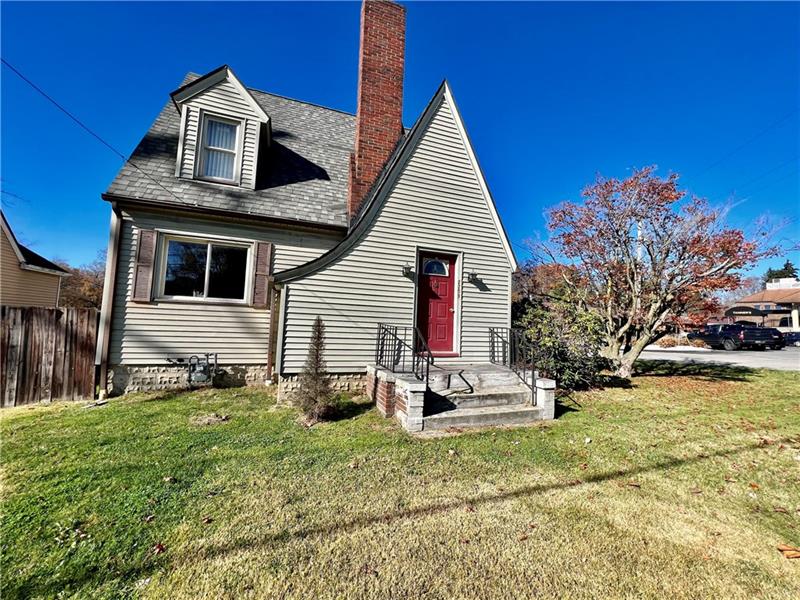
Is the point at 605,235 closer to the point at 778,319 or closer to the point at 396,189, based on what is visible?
the point at 396,189

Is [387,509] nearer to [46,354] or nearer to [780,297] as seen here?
[46,354]

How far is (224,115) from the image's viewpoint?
7906 millimetres

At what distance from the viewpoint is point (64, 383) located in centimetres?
650

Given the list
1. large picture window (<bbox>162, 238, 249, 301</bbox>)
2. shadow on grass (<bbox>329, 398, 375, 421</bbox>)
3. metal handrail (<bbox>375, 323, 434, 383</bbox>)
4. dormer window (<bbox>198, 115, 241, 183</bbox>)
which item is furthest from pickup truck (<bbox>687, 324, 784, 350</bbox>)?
dormer window (<bbox>198, 115, 241, 183</bbox>)

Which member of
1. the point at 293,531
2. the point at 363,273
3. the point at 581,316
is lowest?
the point at 293,531

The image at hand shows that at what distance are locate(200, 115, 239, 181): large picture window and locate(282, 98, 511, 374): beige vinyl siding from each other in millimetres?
3461

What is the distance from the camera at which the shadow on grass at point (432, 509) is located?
264 cm

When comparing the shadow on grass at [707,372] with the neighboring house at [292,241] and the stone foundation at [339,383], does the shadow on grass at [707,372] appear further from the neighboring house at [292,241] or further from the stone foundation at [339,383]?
the stone foundation at [339,383]

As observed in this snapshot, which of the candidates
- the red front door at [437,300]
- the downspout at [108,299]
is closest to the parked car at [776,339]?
the red front door at [437,300]

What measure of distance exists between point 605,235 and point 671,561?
396 inches

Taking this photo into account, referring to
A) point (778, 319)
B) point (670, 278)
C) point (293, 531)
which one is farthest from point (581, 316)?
point (778, 319)

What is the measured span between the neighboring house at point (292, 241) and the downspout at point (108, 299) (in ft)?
0.09

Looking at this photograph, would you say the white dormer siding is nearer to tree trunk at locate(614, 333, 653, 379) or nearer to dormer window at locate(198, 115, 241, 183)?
dormer window at locate(198, 115, 241, 183)

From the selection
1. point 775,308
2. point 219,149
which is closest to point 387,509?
point 219,149
